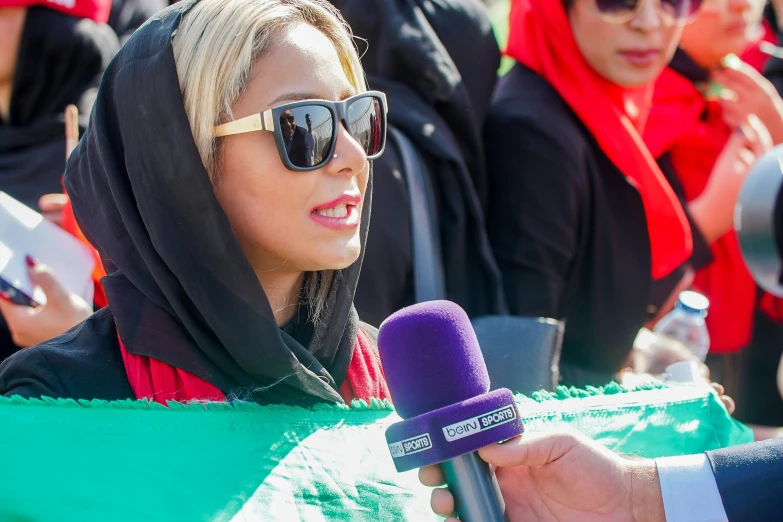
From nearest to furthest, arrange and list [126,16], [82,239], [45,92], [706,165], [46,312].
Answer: [46,312] < [82,239] < [45,92] < [126,16] < [706,165]

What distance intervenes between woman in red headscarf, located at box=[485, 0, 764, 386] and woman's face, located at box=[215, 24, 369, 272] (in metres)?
1.43

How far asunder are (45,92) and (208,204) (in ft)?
6.51

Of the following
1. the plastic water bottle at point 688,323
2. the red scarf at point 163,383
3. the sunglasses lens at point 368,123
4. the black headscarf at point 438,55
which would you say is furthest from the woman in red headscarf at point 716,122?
the red scarf at point 163,383

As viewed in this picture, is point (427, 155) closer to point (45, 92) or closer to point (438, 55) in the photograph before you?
point (438, 55)

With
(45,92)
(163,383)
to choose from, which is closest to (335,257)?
(163,383)

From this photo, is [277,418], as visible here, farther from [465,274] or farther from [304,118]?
[465,274]

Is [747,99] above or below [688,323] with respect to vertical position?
above

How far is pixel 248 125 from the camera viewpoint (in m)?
1.83

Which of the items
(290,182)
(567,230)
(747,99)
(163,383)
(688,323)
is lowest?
(688,323)

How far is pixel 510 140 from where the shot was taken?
341cm

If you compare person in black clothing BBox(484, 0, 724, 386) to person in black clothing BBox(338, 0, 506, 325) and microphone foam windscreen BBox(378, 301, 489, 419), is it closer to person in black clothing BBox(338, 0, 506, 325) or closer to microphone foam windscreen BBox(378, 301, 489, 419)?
person in black clothing BBox(338, 0, 506, 325)

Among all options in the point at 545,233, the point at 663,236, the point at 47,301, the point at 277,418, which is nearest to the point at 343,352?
the point at 277,418

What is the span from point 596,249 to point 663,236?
1.02ft

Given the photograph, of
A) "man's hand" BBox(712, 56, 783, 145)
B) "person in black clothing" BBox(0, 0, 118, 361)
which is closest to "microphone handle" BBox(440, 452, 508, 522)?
"person in black clothing" BBox(0, 0, 118, 361)
